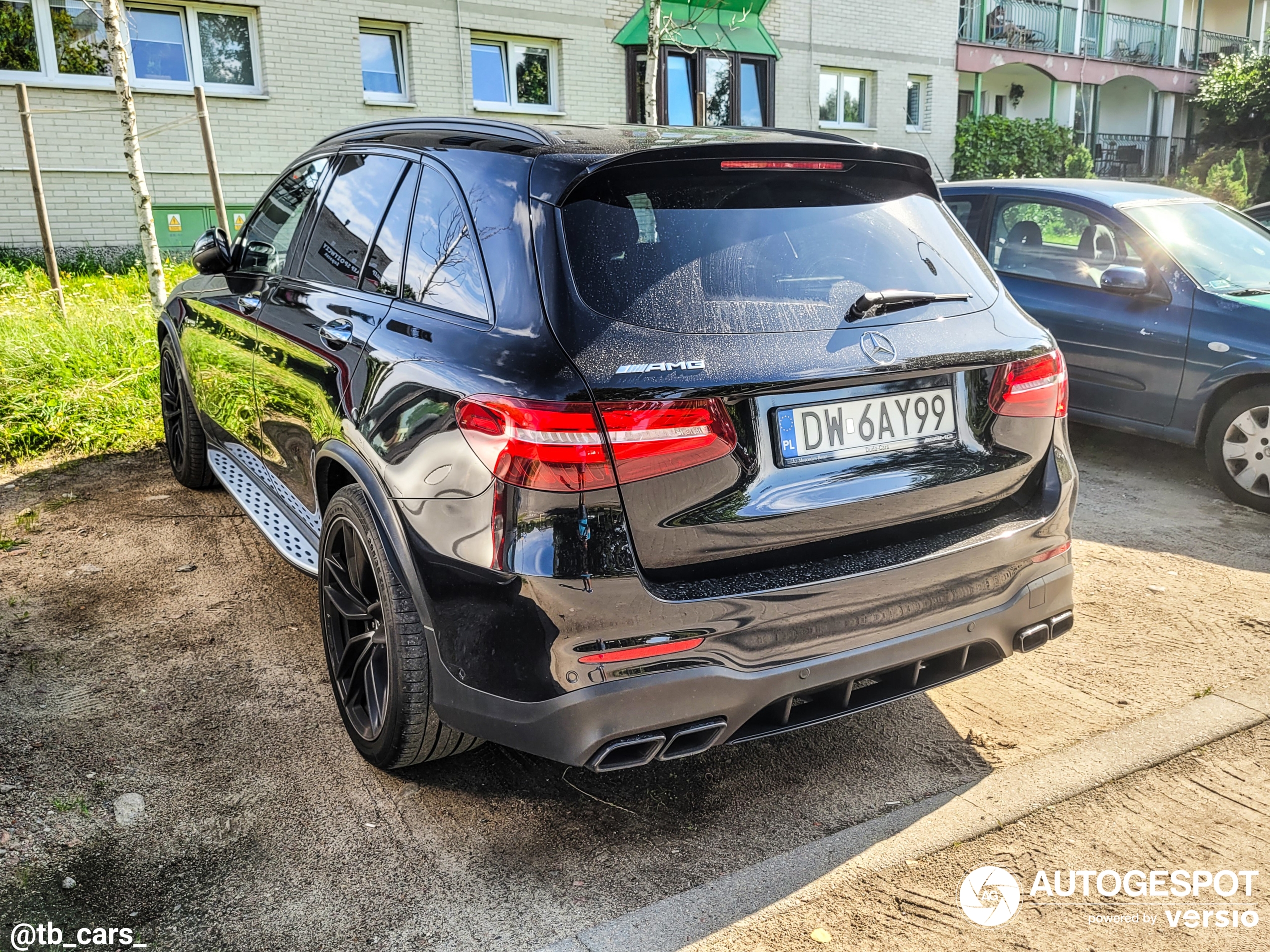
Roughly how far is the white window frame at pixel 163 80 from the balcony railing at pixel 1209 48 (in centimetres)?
2720

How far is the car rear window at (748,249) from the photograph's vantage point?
8.05 ft

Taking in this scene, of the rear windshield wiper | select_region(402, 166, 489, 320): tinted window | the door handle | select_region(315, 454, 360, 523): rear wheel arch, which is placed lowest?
select_region(315, 454, 360, 523): rear wheel arch

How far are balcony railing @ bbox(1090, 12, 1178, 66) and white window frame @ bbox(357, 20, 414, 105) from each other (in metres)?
20.4

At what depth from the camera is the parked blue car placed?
557 centimetres

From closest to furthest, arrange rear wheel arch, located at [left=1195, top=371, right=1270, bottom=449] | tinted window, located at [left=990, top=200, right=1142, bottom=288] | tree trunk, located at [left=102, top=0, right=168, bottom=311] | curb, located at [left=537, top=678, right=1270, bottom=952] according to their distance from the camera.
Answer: curb, located at [left=537, top=678, right=1270, bottom=952] < rear wheel arch, located at [left=1195, top=371, right=1270, bottom=449] < tinted window, located at [left=990, top=200, right=1142, bottom=288] < tree trunk, located at [left=102, top=0, right=168, bottom=311]

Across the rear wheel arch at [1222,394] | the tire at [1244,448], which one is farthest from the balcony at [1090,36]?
the tire at [1244,448]

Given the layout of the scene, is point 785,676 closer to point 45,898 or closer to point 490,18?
point 45,898

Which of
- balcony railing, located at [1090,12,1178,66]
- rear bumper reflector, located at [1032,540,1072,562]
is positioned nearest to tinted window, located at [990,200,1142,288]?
rear bumper reflector, located at [1032,540,1072,562]

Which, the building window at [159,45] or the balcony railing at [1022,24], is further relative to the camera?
the balcony railing at [1022,24]

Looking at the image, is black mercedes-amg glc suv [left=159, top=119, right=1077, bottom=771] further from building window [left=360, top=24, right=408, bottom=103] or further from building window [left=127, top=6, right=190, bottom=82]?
building window [left=360, top=24, right=408, bottom=103]

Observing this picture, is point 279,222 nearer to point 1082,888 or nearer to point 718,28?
point 1082,888

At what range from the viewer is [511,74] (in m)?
17.4

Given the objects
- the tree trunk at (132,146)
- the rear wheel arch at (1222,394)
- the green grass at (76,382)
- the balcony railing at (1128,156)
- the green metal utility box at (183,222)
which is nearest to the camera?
the rear wheel arch at (1222,394)

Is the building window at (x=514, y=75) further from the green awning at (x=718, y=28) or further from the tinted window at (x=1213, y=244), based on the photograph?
the tinted window at (x=1213, y=244)
